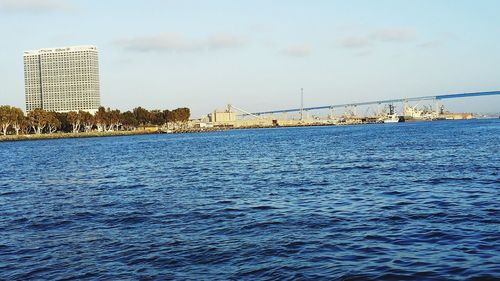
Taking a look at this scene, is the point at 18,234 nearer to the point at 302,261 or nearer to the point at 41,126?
the point at 302,261

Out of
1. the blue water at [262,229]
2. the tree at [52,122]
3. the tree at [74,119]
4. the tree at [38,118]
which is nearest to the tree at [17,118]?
the tree at [38,118]

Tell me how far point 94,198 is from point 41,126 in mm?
160200

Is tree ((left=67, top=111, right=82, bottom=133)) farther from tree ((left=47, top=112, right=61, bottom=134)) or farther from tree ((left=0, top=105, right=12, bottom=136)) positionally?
tree ((left=0, top=105, right=12, bottom=136))

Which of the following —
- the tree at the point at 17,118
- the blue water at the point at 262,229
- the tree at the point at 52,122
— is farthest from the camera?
the tree at the point at 52,122

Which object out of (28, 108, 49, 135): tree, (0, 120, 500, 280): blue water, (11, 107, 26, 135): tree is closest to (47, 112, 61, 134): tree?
(28, 108, 49, 135): tree

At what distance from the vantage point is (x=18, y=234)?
1812 cm

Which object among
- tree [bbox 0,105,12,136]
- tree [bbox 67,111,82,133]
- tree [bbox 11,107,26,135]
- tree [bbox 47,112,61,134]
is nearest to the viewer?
tree [bbox 0,105,12,136]

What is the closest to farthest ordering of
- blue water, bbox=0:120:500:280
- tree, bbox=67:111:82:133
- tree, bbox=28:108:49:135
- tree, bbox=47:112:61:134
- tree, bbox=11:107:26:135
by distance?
1. blue water, bbox=0:120:500:280
2. tree, bbox=11:107:26:135
3. tree, bbox=28:108:49:135
4. tree, bbox=47:112:61:134
5. tree, bbox=67:111:82:133

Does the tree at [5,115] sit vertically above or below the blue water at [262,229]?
above

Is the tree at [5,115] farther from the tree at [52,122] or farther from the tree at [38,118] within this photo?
the tree at [52,122]

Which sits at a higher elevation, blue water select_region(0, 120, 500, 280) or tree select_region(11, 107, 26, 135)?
tree select_region(11, 107, 26, 135)

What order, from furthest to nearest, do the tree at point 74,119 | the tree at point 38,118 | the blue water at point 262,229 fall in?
the tree at point 74,119 → the tree at point 38,118 → the blue water at point 262,229

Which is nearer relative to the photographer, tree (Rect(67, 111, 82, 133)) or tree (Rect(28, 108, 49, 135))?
tree (Rect(28, 108, 49, 135))

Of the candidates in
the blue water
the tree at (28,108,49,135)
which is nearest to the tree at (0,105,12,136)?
the tree at (28,108,49,135)
